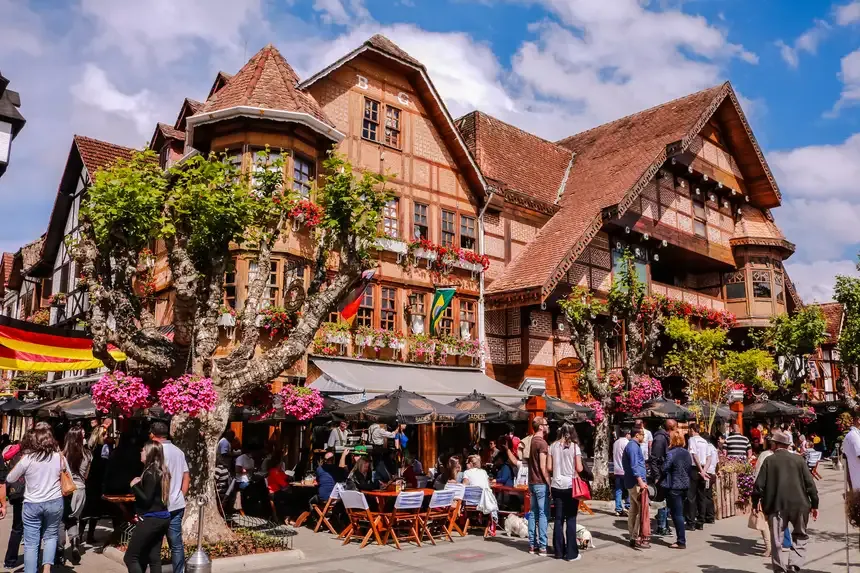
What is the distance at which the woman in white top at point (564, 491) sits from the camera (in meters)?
10.4

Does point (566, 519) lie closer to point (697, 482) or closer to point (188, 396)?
point (697, 482)

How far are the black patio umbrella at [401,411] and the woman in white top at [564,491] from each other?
365 centimetres

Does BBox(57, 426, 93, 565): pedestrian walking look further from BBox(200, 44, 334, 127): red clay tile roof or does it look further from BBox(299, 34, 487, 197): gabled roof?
BBox(299, 34, 487, 197): gabled roof

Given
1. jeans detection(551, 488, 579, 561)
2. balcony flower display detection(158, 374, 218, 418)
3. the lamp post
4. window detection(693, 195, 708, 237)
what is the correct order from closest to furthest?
the lamp post < balcony flower display detection(158, 374, 218, 418) < jeans detection(551, 488, 579, 561) < window detection(693, 195, 708, 237)

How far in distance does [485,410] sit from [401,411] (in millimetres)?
2211

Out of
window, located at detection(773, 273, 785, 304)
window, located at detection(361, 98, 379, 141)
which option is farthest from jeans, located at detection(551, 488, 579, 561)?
window, located at detection(773, 273, 785, 304)

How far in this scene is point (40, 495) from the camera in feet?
25.1

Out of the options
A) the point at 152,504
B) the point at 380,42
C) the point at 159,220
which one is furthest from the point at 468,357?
the point at 152,504

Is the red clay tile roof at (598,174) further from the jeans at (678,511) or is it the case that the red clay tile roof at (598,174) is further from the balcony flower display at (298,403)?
the balcony flower display at (298,403)

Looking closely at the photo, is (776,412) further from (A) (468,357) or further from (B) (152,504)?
(B) (152,504)

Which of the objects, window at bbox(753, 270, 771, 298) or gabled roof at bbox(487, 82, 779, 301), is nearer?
gabled roof at bbox(487, 82, 779, 301)

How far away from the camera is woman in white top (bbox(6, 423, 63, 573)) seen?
300 inches

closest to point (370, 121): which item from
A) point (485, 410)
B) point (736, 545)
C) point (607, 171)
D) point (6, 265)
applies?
point (485, 410)

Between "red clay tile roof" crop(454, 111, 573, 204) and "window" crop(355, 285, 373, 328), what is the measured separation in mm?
6188
